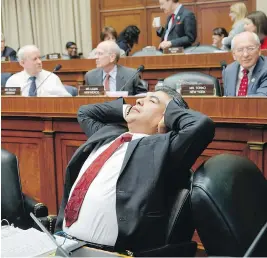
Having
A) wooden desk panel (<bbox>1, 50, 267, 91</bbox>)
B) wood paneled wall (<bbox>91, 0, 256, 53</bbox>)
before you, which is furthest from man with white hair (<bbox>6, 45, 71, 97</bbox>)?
wood paneled wall (<bbox>91, 0, 256, 53</bbox>)

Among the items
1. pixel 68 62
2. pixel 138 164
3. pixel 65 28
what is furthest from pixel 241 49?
pixel 65 28

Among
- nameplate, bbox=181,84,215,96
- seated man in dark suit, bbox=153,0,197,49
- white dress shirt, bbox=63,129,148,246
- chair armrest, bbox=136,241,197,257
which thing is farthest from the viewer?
seated man in dark suit, bbox=153,0,197,49

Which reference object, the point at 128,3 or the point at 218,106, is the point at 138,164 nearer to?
the point at 218,106

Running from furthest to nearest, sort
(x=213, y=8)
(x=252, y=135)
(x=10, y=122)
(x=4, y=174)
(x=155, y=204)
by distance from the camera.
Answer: (x=213, y=8)
(x=10, y=122)
(x=252, y=135)
(x=4, y=174)
(x=155, y=204)

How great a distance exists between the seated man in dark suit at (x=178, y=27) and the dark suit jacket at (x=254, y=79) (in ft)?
5.04

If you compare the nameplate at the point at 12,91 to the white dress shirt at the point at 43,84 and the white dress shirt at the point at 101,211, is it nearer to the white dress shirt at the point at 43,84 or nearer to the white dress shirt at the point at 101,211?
the white dress shirt at the point at 43,84

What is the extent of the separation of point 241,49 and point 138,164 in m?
1.79

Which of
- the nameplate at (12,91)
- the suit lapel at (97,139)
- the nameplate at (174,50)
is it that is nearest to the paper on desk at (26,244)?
the suit lapel at (97,139)

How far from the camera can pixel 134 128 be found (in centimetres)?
173

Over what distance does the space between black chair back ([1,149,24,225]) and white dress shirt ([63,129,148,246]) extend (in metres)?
0.30

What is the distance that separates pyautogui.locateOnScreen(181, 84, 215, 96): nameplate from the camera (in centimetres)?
222

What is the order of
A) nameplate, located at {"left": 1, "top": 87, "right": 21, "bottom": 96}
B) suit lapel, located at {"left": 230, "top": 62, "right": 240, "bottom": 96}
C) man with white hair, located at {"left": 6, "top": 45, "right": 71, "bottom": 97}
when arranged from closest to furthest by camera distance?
nameplate, located at {"left": 1, "top": 87, "right": 21, "bottom": 96} → suit lapel, located at {"left": 230, "top": 62, "right": 240, "bottom": 96} → man with white hair, located at {"left": 6, "top": 45, "right": 71, "bottom": 97}

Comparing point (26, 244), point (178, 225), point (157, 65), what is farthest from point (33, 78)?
point (26, 244)

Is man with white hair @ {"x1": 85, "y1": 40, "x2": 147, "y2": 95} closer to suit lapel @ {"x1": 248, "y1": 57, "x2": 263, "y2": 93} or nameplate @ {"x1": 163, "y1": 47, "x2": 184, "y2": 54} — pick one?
nameplate @ {"x1": 163, "y1": 47, "x2": 184, "y2": 54}
